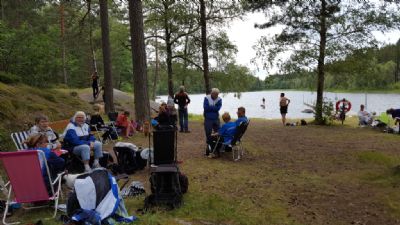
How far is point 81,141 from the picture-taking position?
6695 millimetres

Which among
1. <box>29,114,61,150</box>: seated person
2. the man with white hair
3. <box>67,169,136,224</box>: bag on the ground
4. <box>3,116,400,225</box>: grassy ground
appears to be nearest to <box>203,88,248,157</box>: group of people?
the man with white hair

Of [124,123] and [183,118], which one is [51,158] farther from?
[183,118]

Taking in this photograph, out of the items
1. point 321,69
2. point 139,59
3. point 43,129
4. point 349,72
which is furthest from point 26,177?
point 349,72

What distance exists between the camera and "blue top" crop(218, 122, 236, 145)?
8.41 m

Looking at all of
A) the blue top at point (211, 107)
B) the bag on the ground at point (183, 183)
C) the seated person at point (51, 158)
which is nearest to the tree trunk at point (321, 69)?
the blue top at point (211, 107)

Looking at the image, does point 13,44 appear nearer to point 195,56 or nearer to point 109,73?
point 109,73

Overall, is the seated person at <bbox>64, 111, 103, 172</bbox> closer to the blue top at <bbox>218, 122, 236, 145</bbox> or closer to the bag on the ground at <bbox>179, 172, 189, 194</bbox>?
the bag on the ground at <bbox>179, 172, 189, 194</bbox>

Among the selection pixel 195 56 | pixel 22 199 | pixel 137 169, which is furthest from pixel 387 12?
pixel 22 199

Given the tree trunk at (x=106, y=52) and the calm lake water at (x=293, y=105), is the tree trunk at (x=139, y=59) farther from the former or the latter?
the calm lake water at (x=293, y=105)

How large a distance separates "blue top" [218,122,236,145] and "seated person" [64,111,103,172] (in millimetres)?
2753

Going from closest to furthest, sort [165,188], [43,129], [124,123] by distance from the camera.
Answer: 1. [165,188]
2. [43,129]
3. [124,123]

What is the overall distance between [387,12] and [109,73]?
11456mm

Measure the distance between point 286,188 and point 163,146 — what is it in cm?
216

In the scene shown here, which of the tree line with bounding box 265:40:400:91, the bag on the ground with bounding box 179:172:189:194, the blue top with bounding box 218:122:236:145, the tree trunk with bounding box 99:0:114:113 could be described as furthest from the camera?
the tree line with bounding box 265:40:400:91
